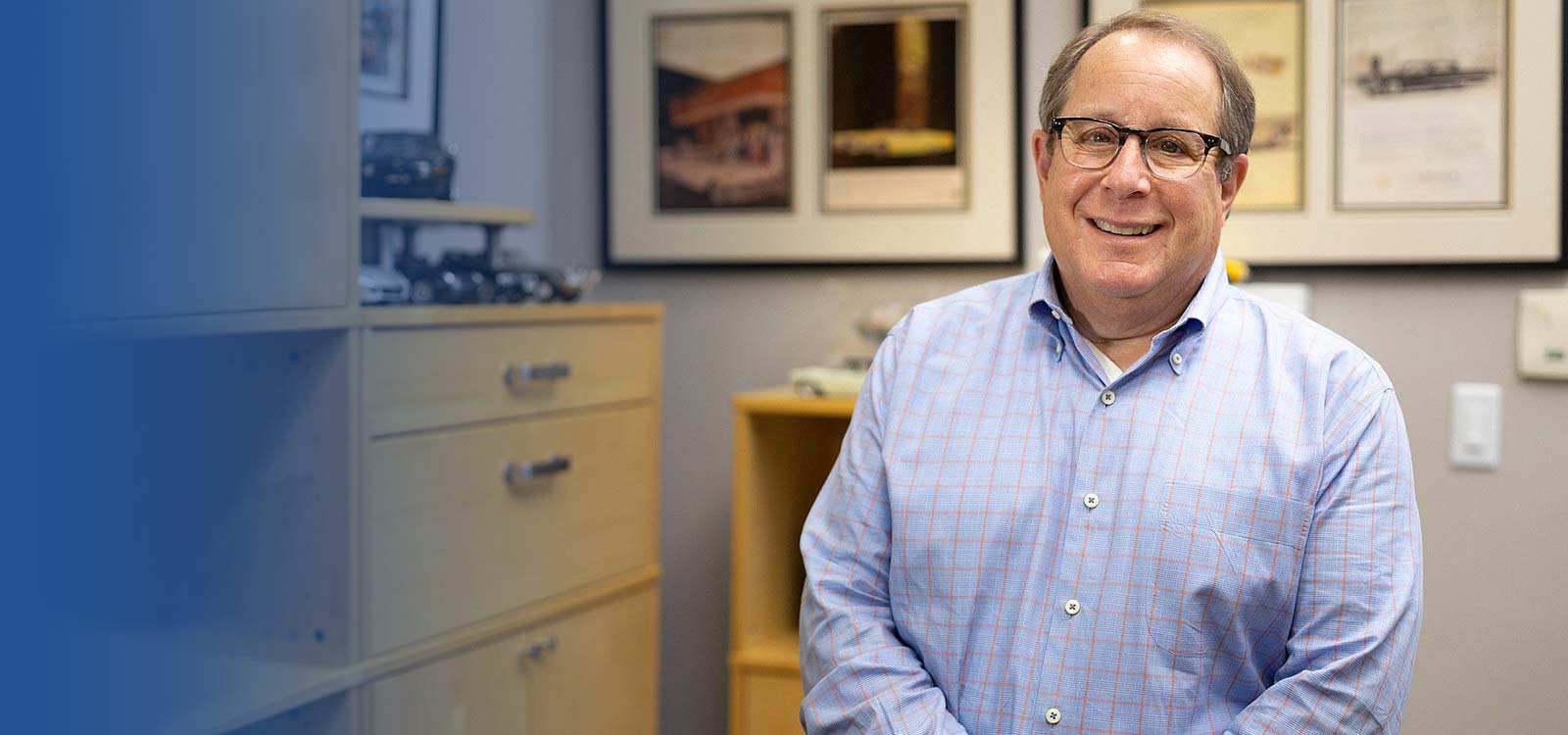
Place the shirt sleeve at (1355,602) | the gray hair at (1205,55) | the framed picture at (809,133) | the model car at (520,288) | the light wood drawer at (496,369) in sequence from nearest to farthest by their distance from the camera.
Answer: the shirt sleeve at (1355,602)
the gray hair at (1205,55)
the light wood drawer at (496,369)
the model car at (520,288)
the framed picture at (809,133)

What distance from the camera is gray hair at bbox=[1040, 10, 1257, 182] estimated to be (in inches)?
55.3

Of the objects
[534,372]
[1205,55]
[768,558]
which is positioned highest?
[1205,55]

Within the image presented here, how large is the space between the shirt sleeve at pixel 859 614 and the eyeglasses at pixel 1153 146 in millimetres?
327

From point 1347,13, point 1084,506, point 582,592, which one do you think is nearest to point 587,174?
point 582,592

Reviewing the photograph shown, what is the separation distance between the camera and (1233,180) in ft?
4.78

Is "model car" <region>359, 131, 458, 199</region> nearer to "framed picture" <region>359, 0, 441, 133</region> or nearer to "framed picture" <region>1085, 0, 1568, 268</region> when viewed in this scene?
"framed picture" <region>359, 0, 441, 133</region>

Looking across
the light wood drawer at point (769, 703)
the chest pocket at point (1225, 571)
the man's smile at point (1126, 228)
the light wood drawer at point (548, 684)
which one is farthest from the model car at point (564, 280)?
the chest pocket at point (1225, 571)

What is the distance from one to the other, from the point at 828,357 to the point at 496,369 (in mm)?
781

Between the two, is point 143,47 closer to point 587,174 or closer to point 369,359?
point 369,359

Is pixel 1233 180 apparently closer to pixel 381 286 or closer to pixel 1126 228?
pixel 1126 228

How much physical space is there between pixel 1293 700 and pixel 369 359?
121 cm

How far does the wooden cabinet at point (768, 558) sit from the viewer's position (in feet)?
7.64
